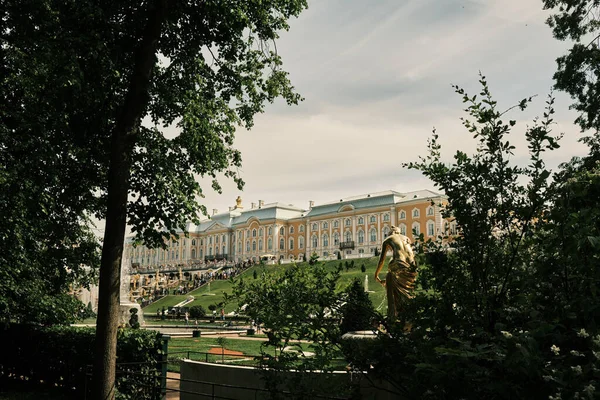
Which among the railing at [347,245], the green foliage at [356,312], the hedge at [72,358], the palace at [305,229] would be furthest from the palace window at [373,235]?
the green foliage at [356,312]

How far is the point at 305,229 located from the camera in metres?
87.8

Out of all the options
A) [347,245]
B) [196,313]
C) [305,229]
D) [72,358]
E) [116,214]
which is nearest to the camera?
[116,214]

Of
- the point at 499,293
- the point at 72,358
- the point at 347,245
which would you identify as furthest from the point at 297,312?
the point at 347,245

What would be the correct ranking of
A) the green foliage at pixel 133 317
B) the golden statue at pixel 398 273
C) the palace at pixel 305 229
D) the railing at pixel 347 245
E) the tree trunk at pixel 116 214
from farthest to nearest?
the railing at pixel 347 245
the palace at pixel 305 229
the green foliage at pixel 133 317
the golden statue at pixel 398 273
the tree trunk at pixel 116 214

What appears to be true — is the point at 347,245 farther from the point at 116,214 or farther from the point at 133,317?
the point at 116,214

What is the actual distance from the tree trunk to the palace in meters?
55.1

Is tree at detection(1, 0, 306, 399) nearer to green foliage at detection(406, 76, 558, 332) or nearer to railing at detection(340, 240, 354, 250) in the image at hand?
green foliage at detection(406, 76, 558, 332)

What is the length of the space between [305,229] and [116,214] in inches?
3187

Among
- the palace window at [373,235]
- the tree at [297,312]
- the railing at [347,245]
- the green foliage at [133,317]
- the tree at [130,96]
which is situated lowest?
the green foliage at [133,317]

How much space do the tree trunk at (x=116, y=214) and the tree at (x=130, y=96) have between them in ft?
0.05

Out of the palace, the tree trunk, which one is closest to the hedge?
the tree trunk

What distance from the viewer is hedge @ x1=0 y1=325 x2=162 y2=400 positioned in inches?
359

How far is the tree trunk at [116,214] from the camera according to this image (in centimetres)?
692

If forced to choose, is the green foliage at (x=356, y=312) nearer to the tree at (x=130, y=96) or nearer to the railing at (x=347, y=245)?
the tree at (x=130, y=96)
